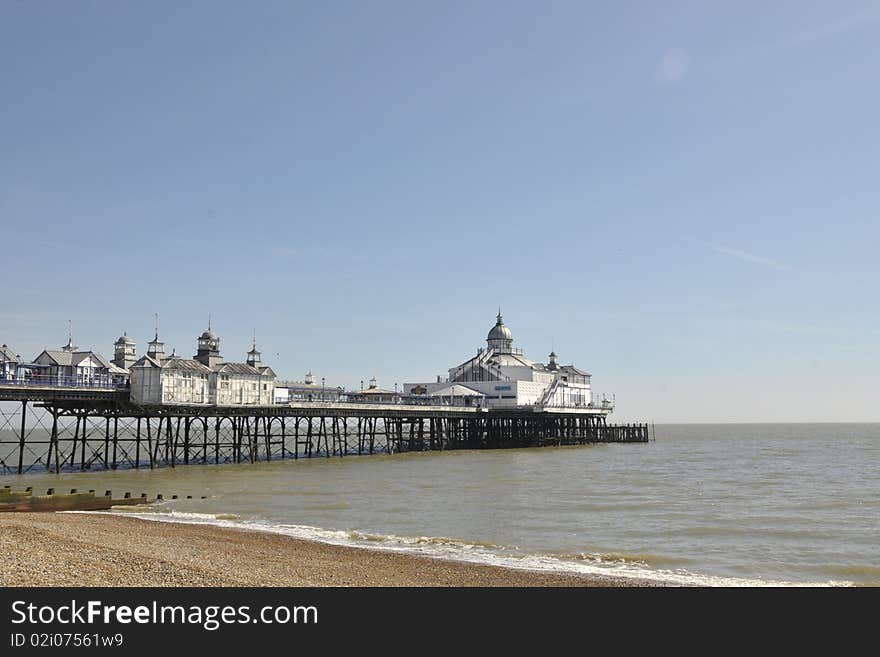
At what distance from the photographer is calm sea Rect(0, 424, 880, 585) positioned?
20.1 metres

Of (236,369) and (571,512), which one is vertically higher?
(236,369)

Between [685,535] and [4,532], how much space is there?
18728 millimetres

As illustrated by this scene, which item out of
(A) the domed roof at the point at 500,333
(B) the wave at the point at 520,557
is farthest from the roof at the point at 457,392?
(B) the wave at the point at 520,557

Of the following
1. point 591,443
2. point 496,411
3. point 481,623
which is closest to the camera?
point 481,623

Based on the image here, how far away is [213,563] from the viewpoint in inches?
647

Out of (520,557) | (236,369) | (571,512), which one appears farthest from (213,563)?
(236,369)

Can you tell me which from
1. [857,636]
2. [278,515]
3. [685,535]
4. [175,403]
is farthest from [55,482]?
[857,636]

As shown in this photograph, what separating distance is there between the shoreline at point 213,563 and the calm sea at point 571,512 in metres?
1.70

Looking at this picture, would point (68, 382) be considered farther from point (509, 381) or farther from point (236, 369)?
point (509, 381)

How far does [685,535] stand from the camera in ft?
78.4

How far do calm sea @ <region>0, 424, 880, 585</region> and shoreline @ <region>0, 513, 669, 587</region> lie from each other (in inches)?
66.8

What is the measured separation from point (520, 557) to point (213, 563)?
25.9ft

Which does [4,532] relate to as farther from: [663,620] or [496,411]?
[496,411]

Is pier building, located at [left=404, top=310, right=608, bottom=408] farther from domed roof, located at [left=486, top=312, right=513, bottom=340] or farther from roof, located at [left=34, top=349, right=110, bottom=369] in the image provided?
roof, located at [left=34, top=349, right=110, bottom=369]
